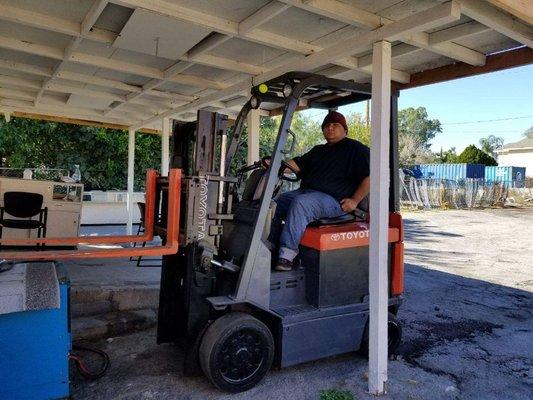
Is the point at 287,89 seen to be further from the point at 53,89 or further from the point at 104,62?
the point at 53,89

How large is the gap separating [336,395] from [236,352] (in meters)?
0.85

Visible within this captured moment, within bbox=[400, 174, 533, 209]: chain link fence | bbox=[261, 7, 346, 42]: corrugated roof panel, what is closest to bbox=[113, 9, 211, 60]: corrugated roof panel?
bbox=[261, 7, 346, 42]: corrugated roof panel

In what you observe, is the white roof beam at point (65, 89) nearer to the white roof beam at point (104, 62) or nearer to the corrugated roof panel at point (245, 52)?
the white roof beam at point (104, 62)

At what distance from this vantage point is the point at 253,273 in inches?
137

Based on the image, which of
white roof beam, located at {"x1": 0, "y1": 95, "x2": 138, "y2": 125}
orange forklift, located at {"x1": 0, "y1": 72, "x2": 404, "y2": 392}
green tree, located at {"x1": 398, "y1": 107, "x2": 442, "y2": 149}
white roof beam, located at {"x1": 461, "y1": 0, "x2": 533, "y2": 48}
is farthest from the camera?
green tree, located at {"x1": 398, "y1": 107, "x2": 442, "y2": 149}

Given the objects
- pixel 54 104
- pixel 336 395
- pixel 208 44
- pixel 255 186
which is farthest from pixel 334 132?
pixel 54 104

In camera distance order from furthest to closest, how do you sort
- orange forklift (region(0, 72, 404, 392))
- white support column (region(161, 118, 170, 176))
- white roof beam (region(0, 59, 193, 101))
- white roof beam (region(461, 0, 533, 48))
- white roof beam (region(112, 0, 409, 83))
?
white support column (region(161, 118, 170, 176)), white roof beam (region(0, 59, 193, 101)), white roof beam (region(112, 0, 409, 83)), orange forklift (region(0, 72, 404, 392)), white roof beam (region(461, 0, 533, 48))

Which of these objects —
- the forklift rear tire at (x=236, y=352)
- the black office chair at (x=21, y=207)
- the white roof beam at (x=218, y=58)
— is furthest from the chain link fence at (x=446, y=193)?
the forklift rear tire at (x=236, y=352)

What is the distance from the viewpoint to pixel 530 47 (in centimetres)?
359

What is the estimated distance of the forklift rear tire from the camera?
3262 mm

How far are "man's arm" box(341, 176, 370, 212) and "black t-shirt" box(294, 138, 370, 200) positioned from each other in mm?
78

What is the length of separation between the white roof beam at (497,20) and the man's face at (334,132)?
1455 millimetres

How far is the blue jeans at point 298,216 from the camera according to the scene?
12.2 feet

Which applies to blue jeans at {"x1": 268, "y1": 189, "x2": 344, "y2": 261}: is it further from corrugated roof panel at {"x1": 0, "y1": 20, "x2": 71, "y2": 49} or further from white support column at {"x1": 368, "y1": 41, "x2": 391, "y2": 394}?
corrugated roof panel at {"x1": 0, "y1": 20, "x2": 71, "y2": 49}
